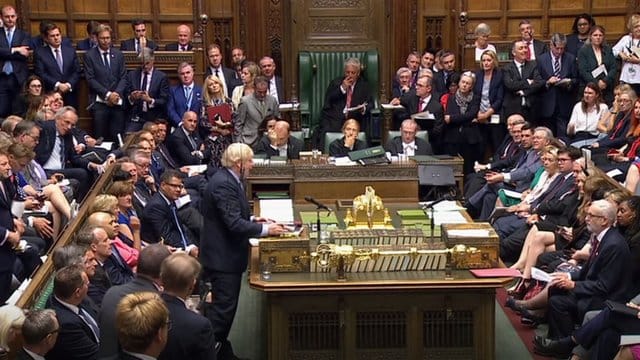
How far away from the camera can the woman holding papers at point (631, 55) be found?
11750mm

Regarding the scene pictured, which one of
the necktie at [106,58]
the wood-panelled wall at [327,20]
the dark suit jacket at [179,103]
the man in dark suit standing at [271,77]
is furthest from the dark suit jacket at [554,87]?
the necktie at [106,58]

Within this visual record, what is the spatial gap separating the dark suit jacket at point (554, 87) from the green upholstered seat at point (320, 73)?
2.14 m

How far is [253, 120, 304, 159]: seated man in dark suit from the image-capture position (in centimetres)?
1058

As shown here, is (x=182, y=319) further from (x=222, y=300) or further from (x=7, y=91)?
(x=7, y=91)

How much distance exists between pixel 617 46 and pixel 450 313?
6.10 metres

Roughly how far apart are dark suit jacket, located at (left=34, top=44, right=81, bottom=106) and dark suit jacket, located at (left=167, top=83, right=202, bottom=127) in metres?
1.10

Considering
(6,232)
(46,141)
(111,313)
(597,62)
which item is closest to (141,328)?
(111,313)

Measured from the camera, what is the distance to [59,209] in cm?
884

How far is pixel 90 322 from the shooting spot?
223 inches

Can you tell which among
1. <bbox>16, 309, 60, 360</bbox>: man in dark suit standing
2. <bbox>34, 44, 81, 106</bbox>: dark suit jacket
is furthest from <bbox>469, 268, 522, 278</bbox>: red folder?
<bbox>34, 44, 81, 106</bbox>: dark suit jacket

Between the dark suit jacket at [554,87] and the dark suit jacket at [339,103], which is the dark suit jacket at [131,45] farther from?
the dark suit jacket at [554,87]

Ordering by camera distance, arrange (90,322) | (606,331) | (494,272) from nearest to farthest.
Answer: (90,322), (606,331), (494,272)

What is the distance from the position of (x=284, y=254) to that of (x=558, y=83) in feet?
18.8

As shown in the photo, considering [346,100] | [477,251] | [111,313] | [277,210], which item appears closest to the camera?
[111,313]
